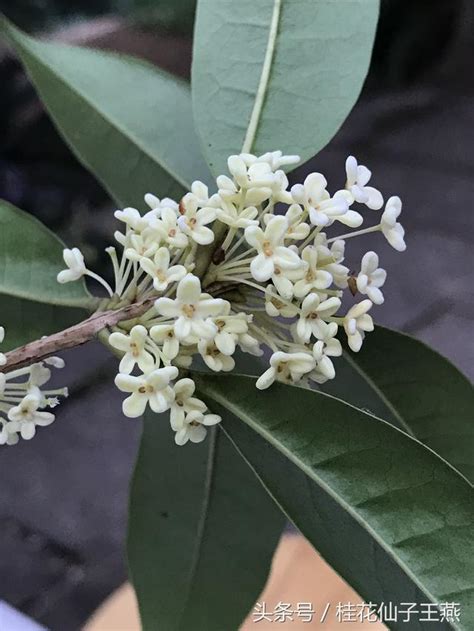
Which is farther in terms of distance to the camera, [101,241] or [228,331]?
[101,241]

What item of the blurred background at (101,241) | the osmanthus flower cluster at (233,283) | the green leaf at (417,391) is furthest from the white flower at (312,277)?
the blurred background at (101,241)

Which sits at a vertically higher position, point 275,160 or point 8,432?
point 275,160

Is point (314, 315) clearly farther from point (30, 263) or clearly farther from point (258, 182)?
point (30, 263)

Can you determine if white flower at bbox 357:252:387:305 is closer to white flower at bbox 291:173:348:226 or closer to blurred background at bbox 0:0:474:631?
white flower at bbox 291:173:348:226

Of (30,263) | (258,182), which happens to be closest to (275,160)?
(258,182)

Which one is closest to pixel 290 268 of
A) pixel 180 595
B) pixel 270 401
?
pixel 270 401

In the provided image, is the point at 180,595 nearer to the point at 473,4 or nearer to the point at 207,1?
the point at 207,1

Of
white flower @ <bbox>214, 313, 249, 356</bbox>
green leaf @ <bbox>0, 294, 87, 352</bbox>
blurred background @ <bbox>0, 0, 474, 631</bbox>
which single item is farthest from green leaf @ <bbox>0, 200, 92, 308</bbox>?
blurred background @ <bbox>0, 0, 474, 631</bbox>
